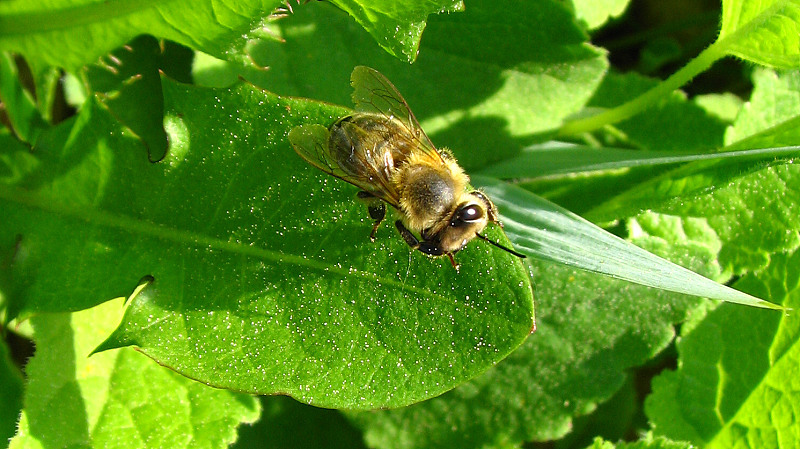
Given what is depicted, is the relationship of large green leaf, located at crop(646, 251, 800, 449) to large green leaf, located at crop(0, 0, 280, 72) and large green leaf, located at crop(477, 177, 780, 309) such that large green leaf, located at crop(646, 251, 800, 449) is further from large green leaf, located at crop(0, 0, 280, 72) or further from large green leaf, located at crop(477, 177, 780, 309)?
large green leaf, located at crop(0, 0, 280, 72)

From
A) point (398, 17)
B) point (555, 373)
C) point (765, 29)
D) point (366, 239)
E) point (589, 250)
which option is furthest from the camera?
point (555, 373)

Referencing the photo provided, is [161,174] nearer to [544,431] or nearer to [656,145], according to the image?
[544,431]

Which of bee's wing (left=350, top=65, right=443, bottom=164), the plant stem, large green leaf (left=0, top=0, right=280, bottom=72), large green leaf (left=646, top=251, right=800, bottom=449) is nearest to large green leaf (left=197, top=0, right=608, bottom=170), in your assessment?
the plant stem

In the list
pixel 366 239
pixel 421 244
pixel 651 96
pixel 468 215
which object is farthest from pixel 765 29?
pixel 366 239

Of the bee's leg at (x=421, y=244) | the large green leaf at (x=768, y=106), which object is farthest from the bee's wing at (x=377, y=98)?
the large green leaf at (x=768, y=106)

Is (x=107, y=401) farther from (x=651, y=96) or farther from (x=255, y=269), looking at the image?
(x=651, y=96)

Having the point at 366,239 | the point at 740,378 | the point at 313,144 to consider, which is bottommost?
the point at 740,378

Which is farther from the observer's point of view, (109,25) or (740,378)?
(740,378)

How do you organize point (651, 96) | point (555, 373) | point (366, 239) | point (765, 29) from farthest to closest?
point (555, 373)
point (651, 96)
point (765, 29)
point (366, 239)

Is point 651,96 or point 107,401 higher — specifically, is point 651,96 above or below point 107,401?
above
